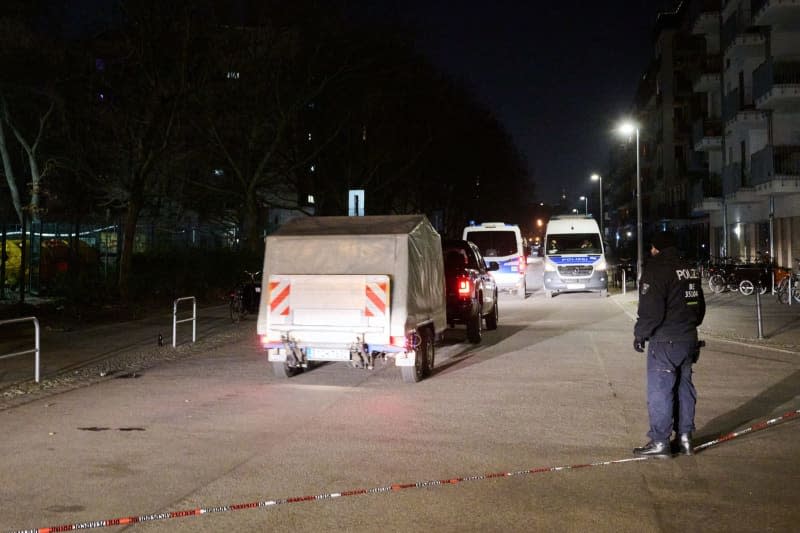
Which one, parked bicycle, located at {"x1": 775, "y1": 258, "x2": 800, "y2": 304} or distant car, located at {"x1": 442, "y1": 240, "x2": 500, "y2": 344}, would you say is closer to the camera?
distant car, located at {"x1": 442, "y1": 240, "x2": 500, "y2": 344}

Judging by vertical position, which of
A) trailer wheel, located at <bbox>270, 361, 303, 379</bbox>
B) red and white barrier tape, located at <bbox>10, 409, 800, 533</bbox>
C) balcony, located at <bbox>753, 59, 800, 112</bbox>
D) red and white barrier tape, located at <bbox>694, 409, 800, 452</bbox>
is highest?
balcony, located at <bbox>753, 59, 800, 112</bbox>

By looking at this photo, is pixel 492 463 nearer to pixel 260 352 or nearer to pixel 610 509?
pixel 610 509

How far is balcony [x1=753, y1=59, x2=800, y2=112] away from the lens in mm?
31125

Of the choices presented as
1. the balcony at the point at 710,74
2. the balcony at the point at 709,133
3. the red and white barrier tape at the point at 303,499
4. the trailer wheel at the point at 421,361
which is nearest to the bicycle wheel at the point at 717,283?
the balcony at the point at 709,133

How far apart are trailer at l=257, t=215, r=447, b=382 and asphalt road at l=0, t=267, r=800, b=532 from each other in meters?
0.49

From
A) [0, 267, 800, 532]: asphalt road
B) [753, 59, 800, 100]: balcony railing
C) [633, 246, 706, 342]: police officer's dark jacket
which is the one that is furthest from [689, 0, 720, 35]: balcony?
[633, 246, 706, 342]: police officer's dark jacket

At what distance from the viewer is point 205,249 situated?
2903cm

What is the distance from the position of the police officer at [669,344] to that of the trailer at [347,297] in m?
4.10

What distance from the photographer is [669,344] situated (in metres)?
7.11

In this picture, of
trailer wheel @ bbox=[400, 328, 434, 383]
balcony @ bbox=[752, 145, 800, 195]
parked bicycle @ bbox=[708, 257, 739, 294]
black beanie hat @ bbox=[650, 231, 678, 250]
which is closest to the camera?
black beanie hat @ bbox=[650, 231, 678, 250]

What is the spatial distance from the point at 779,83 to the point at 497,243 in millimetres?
12441

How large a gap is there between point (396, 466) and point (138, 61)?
1844 cm

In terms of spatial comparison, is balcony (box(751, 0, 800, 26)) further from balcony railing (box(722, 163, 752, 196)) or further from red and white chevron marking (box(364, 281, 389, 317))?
red and white chevron marking (box(364, 281, 389, 317))

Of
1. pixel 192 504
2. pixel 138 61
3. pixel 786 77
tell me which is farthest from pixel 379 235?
pixel 786 77
